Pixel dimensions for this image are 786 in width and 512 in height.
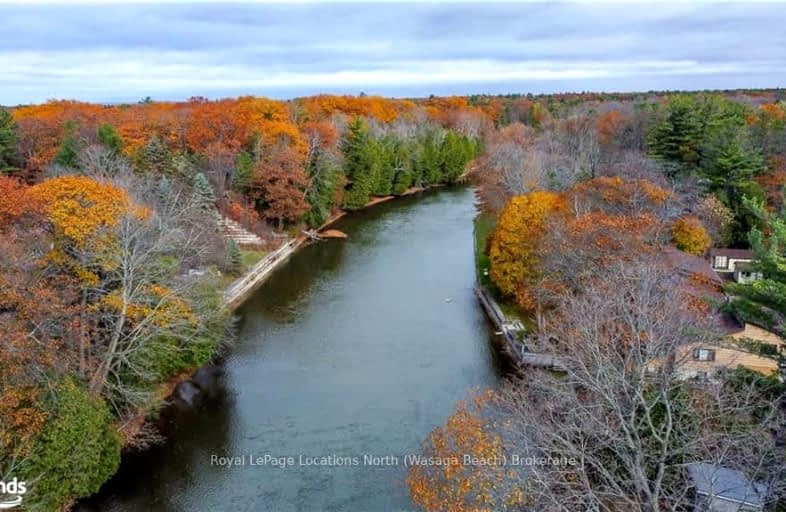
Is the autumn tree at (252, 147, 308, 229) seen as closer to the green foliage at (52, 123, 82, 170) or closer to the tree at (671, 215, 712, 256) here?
the green foliage at (52, 123, 82, 170)

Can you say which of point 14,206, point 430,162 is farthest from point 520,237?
point 430,162

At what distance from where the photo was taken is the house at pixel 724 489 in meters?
10.2

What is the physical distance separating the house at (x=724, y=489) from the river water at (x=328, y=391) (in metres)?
6.05

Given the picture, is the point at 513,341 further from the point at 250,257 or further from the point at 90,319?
the point at 250,257

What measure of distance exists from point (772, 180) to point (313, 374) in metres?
24.3

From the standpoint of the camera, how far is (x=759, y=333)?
747 inches

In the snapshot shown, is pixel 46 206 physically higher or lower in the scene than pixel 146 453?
higher

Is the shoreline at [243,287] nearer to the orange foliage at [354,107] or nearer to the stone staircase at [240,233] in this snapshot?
the stone staircase at [240,233]

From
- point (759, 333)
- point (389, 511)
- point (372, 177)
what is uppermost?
point (372, 177)

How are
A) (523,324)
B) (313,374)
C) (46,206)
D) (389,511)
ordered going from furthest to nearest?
(523,324) → (313,374) → (46,206) → (389,511)

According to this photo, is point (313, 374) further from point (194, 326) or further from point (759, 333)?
point (759, 333)

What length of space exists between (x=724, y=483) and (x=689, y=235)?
14.7 m

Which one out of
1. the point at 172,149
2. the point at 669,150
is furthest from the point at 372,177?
the point at 669,150

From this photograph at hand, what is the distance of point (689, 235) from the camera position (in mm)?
23906
